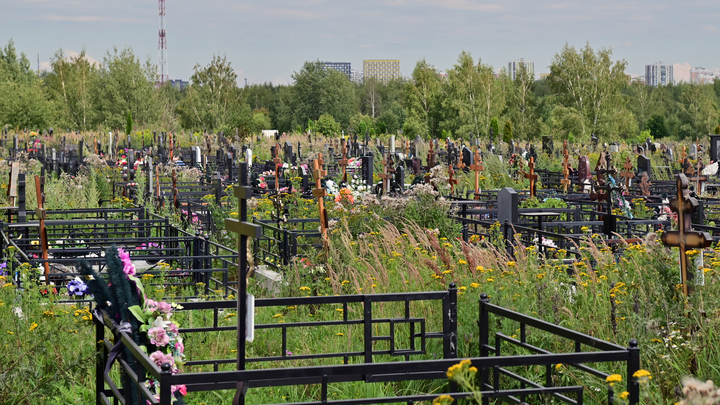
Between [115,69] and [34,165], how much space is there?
91.3 ft

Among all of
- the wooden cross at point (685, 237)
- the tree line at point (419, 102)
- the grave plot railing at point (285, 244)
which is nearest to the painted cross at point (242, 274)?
the wooden cross at point (685, 237)

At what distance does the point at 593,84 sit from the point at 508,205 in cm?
4450

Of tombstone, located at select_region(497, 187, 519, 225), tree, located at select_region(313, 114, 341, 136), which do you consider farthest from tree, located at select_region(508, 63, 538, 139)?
tombstone, located at select_region(497, 187, 519, 225)

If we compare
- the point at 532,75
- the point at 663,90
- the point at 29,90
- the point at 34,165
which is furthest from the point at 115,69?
the point at 663,90

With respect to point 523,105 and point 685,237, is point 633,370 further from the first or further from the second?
point 523,105

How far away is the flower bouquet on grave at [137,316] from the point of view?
11.3 ft

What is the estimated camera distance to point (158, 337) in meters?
3.48

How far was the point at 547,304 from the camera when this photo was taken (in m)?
5.89

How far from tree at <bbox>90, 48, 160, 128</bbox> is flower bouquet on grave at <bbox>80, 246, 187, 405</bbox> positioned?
44.9 metres

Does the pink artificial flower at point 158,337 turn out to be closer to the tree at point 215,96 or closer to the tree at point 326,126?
the tree at point 215,96

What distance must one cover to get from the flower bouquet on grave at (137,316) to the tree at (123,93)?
44932 millimetres

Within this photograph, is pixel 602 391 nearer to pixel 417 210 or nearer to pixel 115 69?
pixel 417 210

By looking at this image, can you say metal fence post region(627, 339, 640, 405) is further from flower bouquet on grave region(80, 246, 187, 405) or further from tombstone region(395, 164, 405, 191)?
tombstone region(395, 164, 405, 191)

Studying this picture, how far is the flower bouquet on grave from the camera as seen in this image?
346 cm
